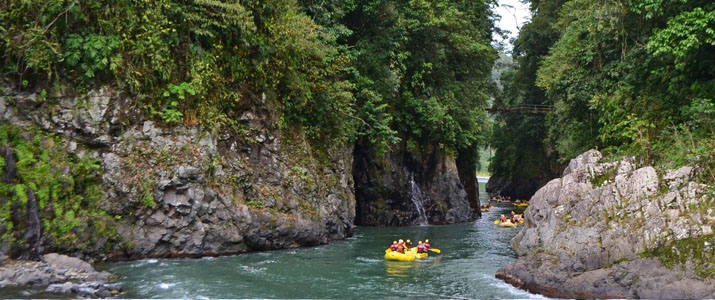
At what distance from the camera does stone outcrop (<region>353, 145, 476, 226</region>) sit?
25938 mm

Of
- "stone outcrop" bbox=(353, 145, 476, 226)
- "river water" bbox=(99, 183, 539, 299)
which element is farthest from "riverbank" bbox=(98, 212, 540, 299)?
"stone outcrop" bbox=(353, 145, 476, 226)

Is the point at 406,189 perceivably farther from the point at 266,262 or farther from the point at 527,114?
the point at 527,114

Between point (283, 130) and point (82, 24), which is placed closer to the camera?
point (82, 24)

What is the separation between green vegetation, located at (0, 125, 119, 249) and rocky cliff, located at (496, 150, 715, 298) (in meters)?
9.94

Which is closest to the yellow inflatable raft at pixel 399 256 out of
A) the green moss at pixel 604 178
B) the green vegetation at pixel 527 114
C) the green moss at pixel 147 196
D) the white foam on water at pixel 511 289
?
the white foam on water at pixel 511 289

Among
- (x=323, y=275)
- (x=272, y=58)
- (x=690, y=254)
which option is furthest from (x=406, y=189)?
(x=690, y=254)

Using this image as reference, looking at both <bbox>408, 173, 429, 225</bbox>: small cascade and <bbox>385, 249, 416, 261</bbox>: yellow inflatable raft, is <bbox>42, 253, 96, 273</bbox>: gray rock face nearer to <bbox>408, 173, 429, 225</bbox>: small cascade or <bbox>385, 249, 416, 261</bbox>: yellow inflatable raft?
<bbox>385, 249, 416, 261</bbox>: yellow inflatable raft

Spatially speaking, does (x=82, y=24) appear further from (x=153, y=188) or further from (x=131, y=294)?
(x=131, y=294)

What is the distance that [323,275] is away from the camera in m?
13.8

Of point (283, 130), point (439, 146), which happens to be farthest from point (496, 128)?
point (283, 130)

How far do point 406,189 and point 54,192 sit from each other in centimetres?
1665

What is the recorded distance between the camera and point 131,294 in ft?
36.1

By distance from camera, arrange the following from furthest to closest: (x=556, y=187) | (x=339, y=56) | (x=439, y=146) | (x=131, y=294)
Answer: (x=439, y=146)
(x=339, y=56)
(x=556, y=187)
(x=131, y=294)

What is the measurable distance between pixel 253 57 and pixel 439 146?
13.2 m
